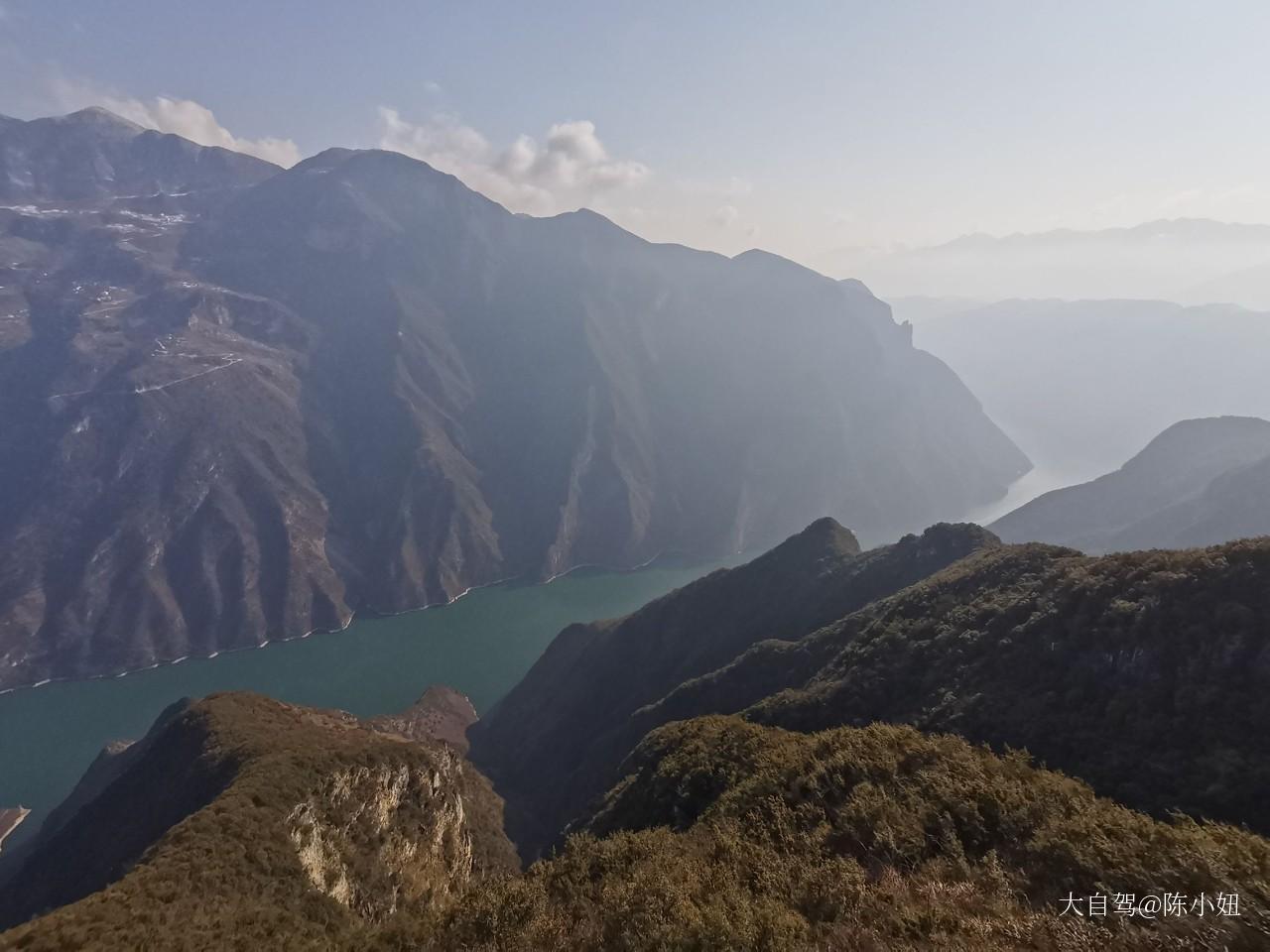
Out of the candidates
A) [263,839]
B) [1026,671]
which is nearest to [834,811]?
[1026,671]

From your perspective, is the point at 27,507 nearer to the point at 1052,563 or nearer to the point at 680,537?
the point at 680,537

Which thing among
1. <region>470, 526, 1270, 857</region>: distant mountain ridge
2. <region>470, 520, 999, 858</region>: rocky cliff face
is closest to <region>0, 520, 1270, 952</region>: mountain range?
<region>470, 526, 1270, 857</region>: distant mountain ridge

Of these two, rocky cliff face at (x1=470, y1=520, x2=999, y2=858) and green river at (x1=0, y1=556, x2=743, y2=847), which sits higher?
rocky cliff face at (x1=470, y1=520, x2=999, y2=858)

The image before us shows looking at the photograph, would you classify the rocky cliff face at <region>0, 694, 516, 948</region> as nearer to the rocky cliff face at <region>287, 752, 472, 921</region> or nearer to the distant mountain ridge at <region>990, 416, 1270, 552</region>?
the rocky cliff face at <region>287, 752, 472, 921</region>

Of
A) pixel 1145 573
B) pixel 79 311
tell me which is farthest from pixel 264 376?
pixel 1145 573

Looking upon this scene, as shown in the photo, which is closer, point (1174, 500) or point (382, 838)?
point (382, 838)

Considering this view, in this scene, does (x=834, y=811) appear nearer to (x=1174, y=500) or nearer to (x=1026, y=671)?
(x=1026, y=671)
